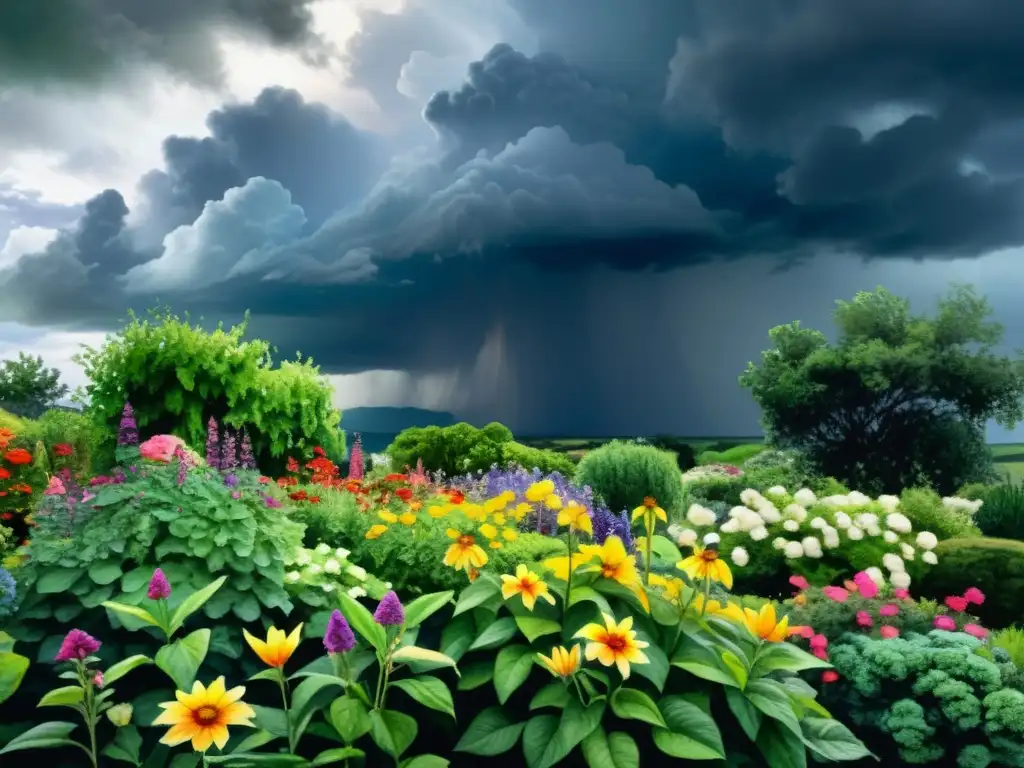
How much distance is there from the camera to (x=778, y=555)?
7922 mm

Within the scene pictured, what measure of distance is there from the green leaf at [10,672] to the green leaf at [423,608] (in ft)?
4.78

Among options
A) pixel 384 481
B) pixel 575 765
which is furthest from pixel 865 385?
pixel 575 765

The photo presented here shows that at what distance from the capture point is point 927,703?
4348mm

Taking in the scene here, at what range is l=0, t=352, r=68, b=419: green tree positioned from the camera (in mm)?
27812

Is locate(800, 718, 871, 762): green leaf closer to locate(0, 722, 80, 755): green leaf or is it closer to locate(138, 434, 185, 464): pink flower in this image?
locate(0, 722, 80, 755): green leaf

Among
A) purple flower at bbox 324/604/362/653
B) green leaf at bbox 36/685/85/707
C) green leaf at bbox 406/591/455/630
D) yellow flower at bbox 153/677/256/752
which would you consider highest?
purple flower at bbox 324/604/362/653

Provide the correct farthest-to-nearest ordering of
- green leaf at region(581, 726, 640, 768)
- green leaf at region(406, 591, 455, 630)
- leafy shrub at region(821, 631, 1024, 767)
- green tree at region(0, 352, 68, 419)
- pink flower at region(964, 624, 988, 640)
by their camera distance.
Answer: green tree at region(0, 352, 68, 419), pink flower at region(964, 624, 988, 640), leafy shrub at region(821, 631, 1024, 767), green leaf at region(406, 591, 455, 630), green leaf at region(581, 726, 640, 768)

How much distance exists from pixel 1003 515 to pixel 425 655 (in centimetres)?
955

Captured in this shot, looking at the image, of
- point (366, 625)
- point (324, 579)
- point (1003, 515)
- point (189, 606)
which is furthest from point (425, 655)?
point (1003, 515)

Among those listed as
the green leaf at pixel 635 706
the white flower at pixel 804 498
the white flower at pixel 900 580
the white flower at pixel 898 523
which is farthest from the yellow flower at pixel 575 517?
the white flower at pixel 804 498

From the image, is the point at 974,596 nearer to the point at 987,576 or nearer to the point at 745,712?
the point at 987,576

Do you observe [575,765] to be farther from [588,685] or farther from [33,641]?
[33,641]

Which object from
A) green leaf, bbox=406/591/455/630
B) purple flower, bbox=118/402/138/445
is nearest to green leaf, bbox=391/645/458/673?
green leaf, bbox=406/591/455/630

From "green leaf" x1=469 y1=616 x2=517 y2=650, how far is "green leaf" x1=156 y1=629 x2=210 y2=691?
99 cm
